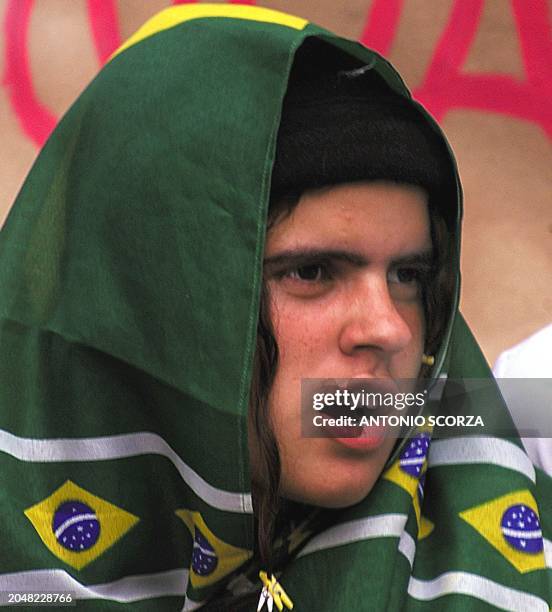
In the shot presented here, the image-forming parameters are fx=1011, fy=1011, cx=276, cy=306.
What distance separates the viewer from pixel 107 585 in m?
1.22

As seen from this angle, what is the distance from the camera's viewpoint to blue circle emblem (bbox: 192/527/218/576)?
1204 millimetres

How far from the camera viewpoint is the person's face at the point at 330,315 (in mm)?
1172

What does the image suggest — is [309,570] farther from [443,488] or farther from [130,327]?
[130,327]

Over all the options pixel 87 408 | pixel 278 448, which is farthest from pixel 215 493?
pixel 87 408

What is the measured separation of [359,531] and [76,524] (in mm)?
344

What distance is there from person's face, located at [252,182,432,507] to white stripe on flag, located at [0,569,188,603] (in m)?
0.19

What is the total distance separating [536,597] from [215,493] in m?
0.42

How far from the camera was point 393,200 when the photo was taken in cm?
122

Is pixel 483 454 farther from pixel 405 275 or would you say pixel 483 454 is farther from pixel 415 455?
pixel 405 275

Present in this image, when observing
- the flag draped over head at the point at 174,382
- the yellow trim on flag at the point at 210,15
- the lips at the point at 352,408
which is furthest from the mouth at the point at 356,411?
the yellow trim on flag at the point at 210,15

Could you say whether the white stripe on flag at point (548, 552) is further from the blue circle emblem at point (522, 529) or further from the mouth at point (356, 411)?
the mouth at point (356, 411)

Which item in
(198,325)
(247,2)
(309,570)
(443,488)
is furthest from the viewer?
(247,2)

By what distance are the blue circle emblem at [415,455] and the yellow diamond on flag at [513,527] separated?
3.3 inches

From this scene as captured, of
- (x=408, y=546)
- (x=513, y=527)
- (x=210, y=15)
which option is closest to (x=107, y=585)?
(x=408, y=546)
